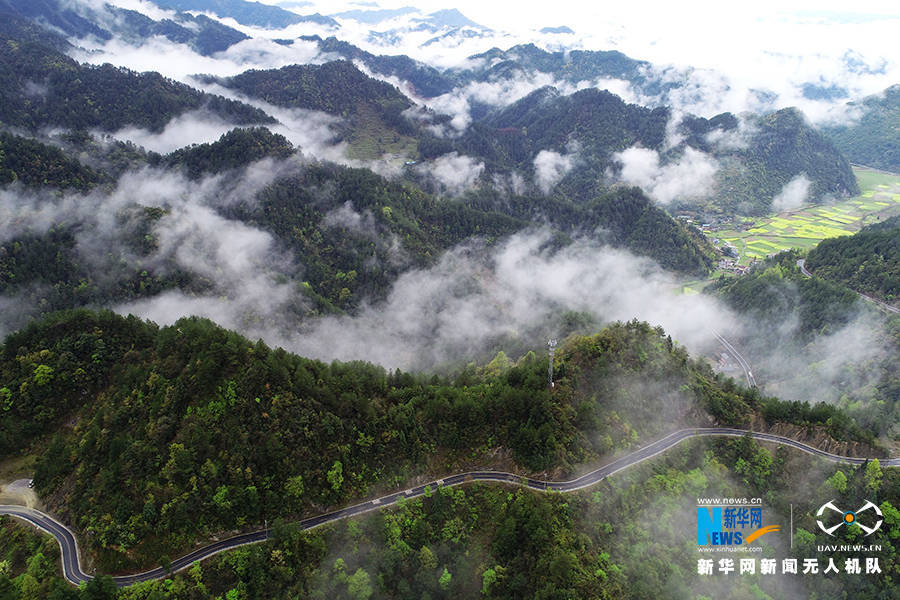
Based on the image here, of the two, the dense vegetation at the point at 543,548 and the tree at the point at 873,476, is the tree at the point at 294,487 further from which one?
the tree at the point at 873,476

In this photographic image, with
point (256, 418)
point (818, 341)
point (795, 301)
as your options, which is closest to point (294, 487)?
point (256, 418)

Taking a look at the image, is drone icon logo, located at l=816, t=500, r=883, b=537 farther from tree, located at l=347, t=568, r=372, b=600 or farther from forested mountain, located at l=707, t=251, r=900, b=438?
tree, located at l=347, t=568, r=372, b=600

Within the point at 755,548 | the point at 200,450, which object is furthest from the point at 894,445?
the point at 200,450

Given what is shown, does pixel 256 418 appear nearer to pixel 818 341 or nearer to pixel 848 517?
pixel 848 517

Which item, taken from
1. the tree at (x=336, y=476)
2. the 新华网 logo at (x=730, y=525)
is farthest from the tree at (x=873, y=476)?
the tree at (x=336, y=476)

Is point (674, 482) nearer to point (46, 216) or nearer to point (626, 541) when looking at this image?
point (626, 541)
